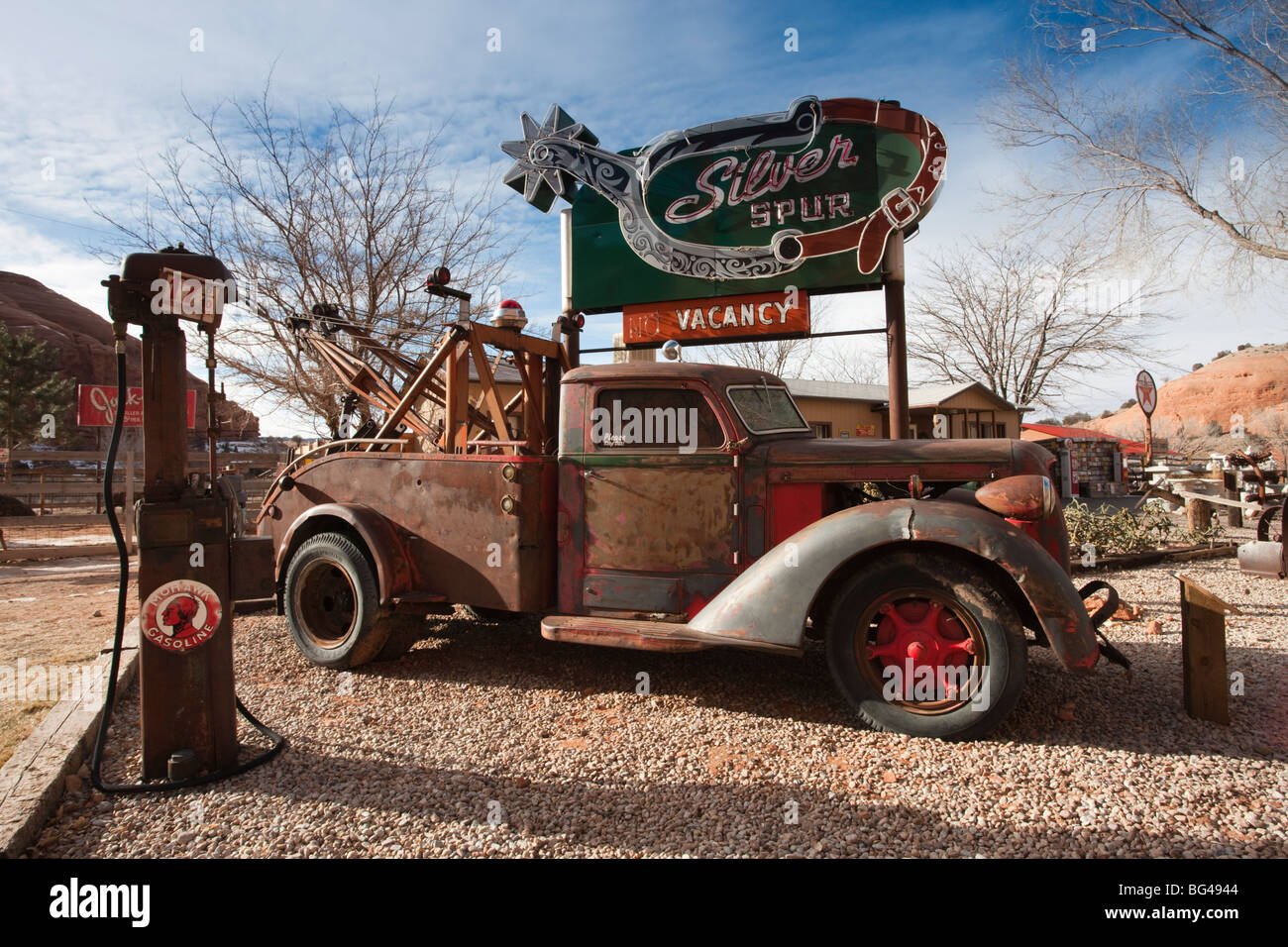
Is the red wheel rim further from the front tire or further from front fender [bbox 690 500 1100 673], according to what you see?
front fender [bbox 690 500 1100 673]

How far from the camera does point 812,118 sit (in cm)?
662

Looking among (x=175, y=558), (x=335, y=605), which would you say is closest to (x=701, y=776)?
(x=175, y=558)

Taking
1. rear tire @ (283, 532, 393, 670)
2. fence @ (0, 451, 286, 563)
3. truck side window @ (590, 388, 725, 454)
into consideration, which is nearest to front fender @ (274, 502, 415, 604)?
rear tire @ (283, 532, 393, 670)

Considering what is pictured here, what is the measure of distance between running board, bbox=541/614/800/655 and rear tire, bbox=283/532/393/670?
1310mm

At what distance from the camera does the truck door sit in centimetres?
411

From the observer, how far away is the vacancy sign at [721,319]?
6.79 m

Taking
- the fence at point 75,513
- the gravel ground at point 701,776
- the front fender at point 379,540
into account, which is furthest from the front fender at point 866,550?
the fence at point 75,513

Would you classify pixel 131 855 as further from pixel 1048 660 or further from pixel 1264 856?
pixel 1048 660

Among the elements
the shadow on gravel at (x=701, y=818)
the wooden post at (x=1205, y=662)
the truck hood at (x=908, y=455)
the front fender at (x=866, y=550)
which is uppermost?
the truck hood at (x=908, y=455)

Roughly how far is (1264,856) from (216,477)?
14.7 ft

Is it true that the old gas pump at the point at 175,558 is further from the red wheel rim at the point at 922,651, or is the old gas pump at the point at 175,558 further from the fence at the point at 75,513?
the fence at the point at 75,513

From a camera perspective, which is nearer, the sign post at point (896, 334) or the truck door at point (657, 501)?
the truck door at point (657, 501)

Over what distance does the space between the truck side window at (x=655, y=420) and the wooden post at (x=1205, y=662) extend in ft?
8.33

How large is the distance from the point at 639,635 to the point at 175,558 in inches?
87.5
